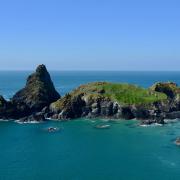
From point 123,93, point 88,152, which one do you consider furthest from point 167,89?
point 88,152

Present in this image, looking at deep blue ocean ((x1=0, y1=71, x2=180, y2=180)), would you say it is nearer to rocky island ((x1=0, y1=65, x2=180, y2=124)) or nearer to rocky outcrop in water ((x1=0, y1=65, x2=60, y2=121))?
rocky island ((x1=0, y1=65, x2=180, y2=124))

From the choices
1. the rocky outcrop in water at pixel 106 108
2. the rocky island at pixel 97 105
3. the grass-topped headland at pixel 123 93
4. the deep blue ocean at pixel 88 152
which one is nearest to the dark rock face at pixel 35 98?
the rocky island at pixel 97 105

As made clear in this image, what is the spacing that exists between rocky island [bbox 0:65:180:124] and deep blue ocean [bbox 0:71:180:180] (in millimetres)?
8813

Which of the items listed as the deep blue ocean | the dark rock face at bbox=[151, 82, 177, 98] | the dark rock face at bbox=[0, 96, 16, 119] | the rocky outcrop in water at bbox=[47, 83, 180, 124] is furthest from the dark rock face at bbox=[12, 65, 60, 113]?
the dark rock face at bbox=[151, 82, 177, 98]

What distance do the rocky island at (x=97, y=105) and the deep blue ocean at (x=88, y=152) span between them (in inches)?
347

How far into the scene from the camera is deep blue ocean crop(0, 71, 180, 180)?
10531 cm

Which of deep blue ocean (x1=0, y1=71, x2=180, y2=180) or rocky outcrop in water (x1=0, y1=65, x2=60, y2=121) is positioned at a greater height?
rocky outcrop in water (x1=0, y1=65, x2=60, y2=121)

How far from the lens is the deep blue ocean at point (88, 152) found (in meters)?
105

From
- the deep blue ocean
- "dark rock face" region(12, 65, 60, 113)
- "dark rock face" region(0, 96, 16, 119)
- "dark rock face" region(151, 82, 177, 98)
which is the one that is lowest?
the deep blue ocean

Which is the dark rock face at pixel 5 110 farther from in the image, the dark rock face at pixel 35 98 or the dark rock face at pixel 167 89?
the dark rock face at pixel 167 89

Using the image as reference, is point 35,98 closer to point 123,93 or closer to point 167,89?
point 123,93

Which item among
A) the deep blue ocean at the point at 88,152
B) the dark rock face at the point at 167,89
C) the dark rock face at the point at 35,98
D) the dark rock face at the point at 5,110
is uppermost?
the dark rock face at the point at 167,89

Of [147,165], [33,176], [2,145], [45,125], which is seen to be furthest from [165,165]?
[45,125]

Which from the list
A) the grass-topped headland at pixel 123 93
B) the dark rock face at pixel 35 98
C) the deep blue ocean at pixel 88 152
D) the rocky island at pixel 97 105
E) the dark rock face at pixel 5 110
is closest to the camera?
the deep blue ocean at pixel 88 152
